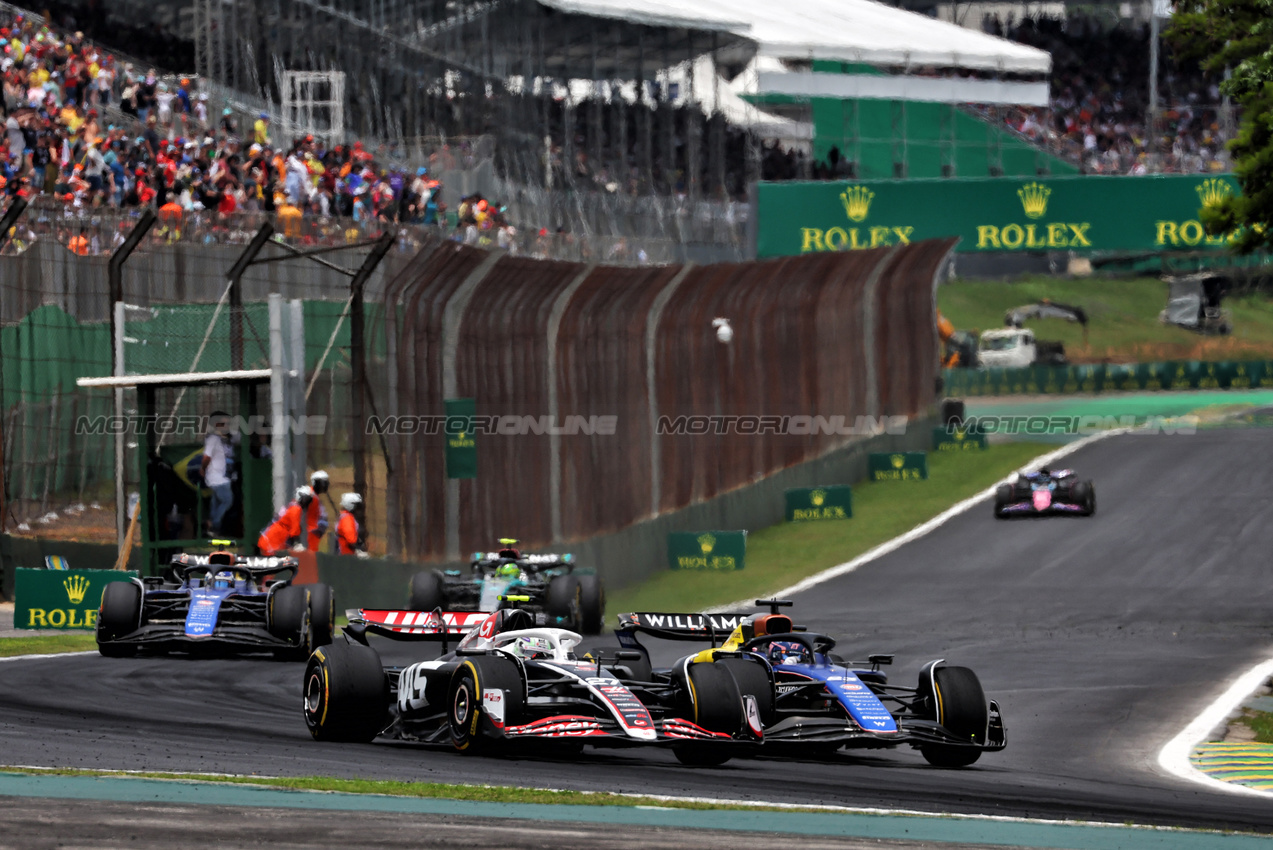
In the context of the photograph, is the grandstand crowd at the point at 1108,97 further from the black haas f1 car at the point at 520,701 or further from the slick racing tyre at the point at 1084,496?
the black haas f1 car at the point at 520,701

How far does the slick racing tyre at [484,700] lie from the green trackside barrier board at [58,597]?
7484 millimetres

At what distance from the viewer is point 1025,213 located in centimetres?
4272

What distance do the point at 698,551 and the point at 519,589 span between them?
250 inches

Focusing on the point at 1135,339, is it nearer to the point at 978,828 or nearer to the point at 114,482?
the point at 114,482

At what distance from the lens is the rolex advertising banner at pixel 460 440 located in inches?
742

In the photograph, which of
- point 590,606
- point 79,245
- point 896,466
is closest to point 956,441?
point 896,466

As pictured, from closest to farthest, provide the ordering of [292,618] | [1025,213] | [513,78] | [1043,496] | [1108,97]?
1. [292,618]
2. [1043,496]
3. [1025,213]
4. [513,78]
5. [1108,97]

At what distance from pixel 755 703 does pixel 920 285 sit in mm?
21285

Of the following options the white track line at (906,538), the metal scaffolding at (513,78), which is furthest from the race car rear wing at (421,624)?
the metal scaffolding at (513,78)

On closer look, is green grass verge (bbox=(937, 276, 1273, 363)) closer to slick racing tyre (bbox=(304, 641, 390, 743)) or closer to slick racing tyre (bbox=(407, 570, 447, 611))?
slick racing tyre (bbox=(407, 570, 447, 611))

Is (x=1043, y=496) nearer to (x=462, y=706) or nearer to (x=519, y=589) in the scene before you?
(x=519, y=589)

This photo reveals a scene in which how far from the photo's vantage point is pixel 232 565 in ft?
49.8

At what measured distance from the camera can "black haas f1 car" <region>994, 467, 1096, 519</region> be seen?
90.4 feet

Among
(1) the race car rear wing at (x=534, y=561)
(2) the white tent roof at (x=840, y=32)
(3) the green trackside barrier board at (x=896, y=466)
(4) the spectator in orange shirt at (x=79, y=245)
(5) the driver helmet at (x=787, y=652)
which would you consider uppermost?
(2) the white tent roof at (x=840, y=32)
